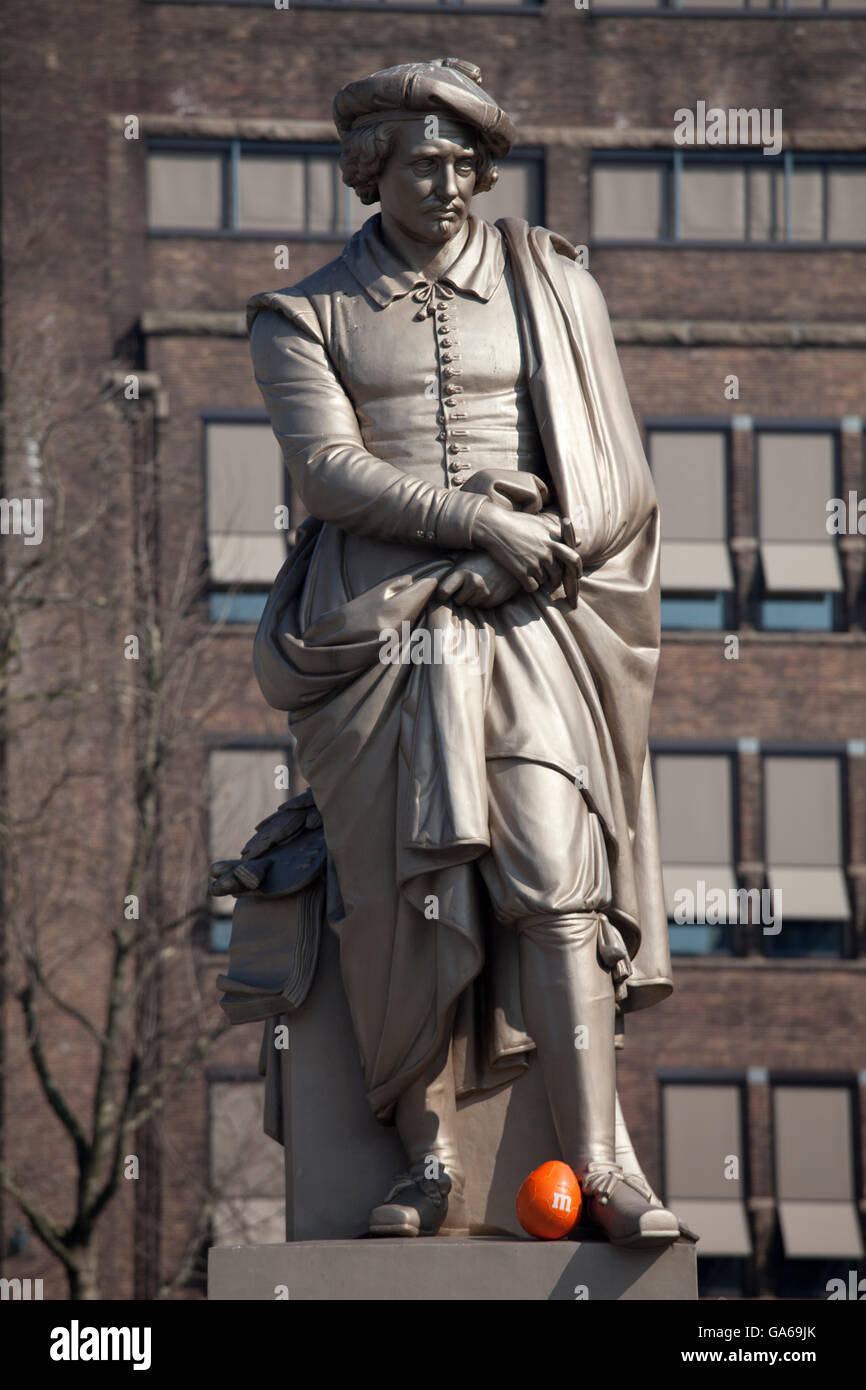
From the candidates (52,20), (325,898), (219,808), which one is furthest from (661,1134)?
(325,898)

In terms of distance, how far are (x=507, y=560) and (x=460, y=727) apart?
510mm

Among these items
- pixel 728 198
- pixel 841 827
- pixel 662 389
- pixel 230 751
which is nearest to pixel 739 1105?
pixel 841 827

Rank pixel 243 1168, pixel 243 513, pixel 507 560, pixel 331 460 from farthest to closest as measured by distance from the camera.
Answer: pixel 243 513 < pixel 243 1168 < pixel 331 460 < pixel 507 560

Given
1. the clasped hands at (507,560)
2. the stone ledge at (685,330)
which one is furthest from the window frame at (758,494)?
the clasped hands at (507,560)

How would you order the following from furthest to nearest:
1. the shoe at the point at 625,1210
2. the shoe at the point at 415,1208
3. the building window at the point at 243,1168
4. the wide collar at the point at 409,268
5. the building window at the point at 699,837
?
the building window at the point at 699,837 → the building window at the point at 243,1168 → the wide collar at the point at 409,268 → the shoe at the point at 415,1208 → the shoe at the point at 625,1210

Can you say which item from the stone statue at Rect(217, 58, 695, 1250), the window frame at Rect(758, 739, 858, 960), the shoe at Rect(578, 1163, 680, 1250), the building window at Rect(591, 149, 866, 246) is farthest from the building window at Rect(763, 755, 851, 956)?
the shoe at Rect(578, 1163, 680, 1250)

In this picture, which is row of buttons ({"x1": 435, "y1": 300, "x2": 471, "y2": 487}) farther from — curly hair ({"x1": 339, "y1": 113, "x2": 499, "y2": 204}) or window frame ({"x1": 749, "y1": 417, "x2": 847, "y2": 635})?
window frame ({"x1": 749, "y1": 417, "x2": 847, "y2": 635})

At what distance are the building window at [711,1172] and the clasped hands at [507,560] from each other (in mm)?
28659

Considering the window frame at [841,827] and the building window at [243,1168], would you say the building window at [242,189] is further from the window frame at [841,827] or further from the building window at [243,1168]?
the building window at [243,1168]

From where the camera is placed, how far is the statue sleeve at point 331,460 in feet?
24.9

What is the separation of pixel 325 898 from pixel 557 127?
1282 inches

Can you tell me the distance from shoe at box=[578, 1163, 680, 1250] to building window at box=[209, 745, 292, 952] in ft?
76.4

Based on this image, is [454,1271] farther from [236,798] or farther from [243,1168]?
[236,798]

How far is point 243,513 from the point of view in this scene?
37.0m
